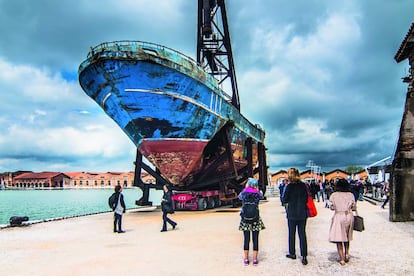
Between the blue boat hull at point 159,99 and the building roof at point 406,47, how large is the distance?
24.8ft

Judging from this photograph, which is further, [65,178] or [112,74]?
[65,178]

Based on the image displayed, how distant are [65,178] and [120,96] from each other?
567ft

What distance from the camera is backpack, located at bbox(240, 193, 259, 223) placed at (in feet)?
20.7

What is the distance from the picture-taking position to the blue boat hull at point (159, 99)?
15289 millimetres

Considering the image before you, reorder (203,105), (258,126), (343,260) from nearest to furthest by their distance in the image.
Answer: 1. (343,260)
2. (203,105)
3. (258,126)

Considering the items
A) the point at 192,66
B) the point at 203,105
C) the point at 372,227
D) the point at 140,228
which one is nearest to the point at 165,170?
the point at 203,105

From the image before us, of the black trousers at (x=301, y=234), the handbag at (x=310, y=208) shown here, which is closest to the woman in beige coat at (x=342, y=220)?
the handbag at (x=310, y=208)

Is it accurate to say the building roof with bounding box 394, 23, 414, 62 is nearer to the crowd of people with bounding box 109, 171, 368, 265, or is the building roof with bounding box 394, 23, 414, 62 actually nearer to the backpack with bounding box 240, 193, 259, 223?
the crowd of people with bounding box 109, 171, 368, 265

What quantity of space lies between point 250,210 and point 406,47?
8.99 m

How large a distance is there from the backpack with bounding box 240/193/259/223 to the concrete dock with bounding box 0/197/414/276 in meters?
0.73

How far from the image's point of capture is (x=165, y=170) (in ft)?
58.2

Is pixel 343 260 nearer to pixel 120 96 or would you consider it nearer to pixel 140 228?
pixel 140 228

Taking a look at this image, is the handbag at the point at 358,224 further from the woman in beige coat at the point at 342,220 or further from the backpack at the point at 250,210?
the backpack at the point at 250,210

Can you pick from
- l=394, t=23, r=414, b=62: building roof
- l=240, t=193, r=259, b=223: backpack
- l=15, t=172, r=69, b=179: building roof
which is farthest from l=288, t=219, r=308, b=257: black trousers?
l=15, t=172, r=69, b=179: building roof
